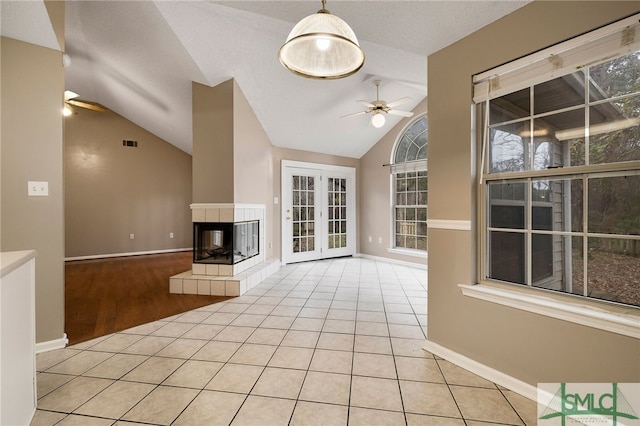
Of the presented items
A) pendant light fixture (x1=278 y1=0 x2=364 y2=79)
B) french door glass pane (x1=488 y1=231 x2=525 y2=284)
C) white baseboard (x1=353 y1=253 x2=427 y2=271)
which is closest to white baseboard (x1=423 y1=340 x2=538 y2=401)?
french door glass pane (x1=488 y1=231 x2=525 y2=284)

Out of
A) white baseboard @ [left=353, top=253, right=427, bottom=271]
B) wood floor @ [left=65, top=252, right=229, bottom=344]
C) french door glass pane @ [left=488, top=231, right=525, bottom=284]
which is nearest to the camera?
french door glass pane @ [left=488, top=231, right=525, bottom=284]

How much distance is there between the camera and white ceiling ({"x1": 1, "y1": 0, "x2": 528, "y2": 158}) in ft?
6.13

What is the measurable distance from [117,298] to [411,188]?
491 cm

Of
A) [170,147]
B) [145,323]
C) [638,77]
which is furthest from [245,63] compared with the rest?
[170,147]

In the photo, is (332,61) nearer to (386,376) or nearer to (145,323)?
(386,376)

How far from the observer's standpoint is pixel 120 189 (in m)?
6.38

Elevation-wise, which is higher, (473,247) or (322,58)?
(322,58)

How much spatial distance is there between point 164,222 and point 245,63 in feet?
16.3

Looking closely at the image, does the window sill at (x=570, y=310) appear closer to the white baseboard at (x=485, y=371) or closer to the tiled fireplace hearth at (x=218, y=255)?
the white baseboard at (x=485, y=371)

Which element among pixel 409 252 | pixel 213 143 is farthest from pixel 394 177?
pixel 213 143

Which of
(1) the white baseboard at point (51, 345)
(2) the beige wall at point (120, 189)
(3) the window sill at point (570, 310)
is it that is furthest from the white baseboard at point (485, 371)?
(2) the beige wall at point (120, 189)

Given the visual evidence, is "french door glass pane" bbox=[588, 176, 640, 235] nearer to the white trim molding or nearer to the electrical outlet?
the white trim molding

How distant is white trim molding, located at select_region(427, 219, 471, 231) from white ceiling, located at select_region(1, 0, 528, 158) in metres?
1.26

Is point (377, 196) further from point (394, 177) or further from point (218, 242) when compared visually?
point (218, 242)
